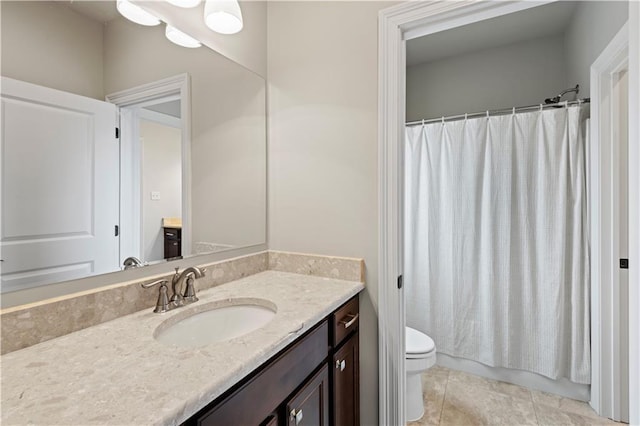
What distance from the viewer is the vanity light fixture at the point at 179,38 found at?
1.16m

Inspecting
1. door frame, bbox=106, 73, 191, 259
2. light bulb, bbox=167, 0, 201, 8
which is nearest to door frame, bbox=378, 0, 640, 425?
light bulb, bbox=167, 0, 201, 8

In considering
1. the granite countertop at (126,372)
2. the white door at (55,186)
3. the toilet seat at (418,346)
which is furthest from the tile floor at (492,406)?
the white door at (55,186)

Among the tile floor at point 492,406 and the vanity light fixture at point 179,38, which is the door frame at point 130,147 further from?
the tile floor at point 492,406

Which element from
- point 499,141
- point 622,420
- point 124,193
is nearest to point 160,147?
point 124,193

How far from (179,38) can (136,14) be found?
0.54 feet

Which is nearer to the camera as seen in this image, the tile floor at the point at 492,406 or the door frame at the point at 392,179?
the door frame at the point at 392,179

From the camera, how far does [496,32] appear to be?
2.41 meters

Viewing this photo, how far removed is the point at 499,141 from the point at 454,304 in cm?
125

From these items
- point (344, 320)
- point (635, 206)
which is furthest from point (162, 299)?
point (635, 206)

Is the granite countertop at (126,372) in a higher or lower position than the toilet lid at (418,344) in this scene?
higher

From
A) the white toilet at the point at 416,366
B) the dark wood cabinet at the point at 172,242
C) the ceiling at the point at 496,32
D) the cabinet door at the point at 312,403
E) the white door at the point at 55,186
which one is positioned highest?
the ceiling at the point at 496,32

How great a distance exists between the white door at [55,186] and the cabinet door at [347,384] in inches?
35.2

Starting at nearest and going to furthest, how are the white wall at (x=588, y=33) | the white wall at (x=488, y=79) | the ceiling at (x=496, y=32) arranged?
1. the white wall at (x=588, y=33)
2. the ceiling at (x=496, y=32)
3. the white wall at (x=488, y=79)

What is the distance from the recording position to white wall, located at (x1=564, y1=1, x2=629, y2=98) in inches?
59.4
